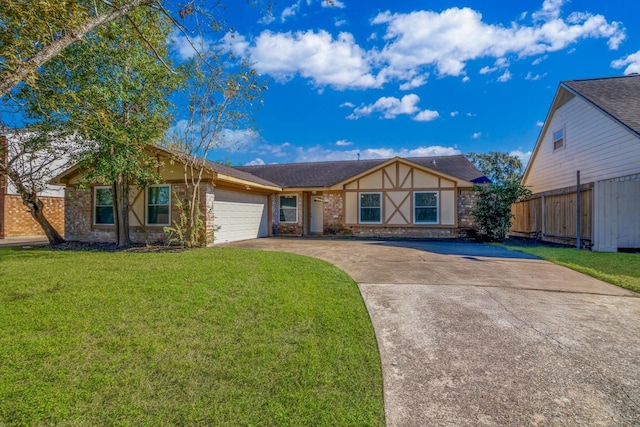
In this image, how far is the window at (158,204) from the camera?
37.4 feet

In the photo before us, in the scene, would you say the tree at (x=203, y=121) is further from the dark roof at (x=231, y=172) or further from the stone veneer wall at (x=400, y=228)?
the stone veneer wall at (x=400, y=228)

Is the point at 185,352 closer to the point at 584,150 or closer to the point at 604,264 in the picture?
the point at 604,264

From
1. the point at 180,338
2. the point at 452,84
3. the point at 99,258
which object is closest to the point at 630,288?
the point at 180,338

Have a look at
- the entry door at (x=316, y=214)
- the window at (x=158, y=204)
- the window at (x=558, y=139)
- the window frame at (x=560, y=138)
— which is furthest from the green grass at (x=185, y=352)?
the window at (x=558, y=139)

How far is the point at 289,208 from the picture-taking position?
16.5 metres

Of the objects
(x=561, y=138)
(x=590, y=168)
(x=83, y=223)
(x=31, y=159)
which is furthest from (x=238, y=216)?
(x=561, y=138)

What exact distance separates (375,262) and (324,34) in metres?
7.83

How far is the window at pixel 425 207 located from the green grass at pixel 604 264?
15.3 feet

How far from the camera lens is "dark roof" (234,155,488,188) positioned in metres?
16.0

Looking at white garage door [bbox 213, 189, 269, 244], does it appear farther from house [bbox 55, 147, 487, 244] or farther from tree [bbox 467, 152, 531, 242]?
tree [bbox 467, 152, 531, 242]

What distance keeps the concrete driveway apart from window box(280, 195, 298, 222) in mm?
10394

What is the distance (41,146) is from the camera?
9.16m

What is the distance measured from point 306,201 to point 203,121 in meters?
7.39

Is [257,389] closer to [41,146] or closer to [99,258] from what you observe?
[99,258]
